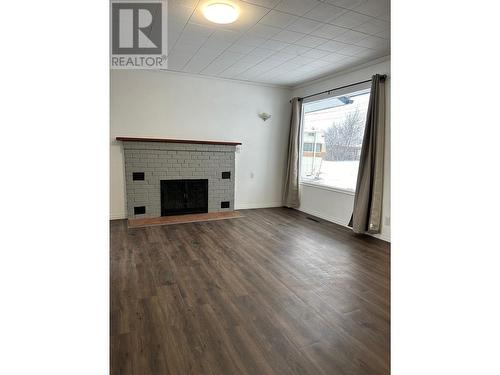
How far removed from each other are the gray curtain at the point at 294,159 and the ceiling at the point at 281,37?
897 millimetres

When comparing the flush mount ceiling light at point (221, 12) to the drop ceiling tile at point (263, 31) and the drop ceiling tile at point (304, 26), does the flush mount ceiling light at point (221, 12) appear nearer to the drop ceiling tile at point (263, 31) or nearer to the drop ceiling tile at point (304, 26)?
the drop ceiling tile at point (263, 31)

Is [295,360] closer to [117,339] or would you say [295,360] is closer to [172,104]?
[117,339]

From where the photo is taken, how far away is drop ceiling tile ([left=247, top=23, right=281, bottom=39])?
2.93 metres

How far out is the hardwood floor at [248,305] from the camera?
1601 millimetres

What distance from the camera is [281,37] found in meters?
3.18

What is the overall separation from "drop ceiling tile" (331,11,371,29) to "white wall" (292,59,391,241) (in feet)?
4.02

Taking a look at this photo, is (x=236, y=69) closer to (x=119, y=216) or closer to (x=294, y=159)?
(x=294, y=159)

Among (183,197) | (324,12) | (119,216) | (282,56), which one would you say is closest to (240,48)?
(282,56)

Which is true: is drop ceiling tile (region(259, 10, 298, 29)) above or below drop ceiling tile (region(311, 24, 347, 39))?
below

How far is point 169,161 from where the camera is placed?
16.0 ft

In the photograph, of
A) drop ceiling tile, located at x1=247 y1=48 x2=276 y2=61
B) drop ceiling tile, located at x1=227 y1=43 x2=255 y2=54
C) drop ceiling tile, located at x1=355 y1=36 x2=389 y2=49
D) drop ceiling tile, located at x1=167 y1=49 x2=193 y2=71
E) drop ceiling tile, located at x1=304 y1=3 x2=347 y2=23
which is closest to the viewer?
drop ceiling tile, located at x1=304 y1=3 x2=347 y2=23

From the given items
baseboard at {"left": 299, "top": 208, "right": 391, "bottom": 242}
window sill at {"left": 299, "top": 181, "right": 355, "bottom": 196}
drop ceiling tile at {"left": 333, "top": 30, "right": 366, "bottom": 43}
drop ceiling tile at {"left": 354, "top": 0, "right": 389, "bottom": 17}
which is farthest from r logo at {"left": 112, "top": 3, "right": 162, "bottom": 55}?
baseboard at {"left": 299, "top": 208, "right": 391, "bottom": 242}

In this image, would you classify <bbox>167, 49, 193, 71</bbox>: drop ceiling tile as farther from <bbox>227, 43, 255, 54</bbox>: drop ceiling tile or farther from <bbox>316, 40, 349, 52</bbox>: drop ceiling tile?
<bbox>316, 40, 349, 52</bbox>: drop ceiling tile
